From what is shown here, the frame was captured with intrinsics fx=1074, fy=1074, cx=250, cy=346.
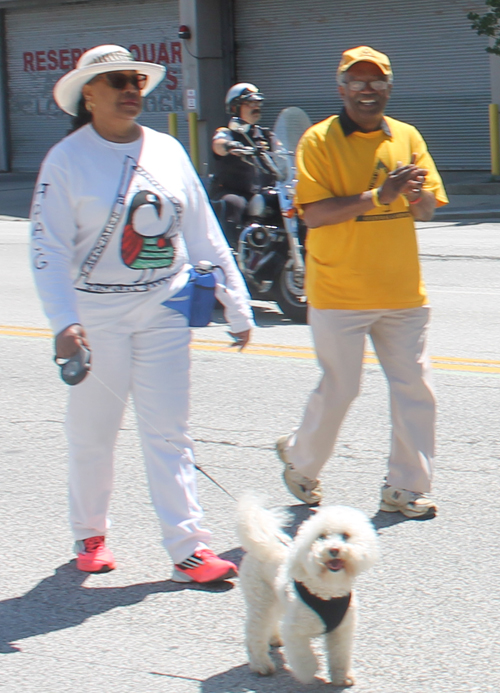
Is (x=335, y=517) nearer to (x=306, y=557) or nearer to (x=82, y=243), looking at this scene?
(x=306, y=557)

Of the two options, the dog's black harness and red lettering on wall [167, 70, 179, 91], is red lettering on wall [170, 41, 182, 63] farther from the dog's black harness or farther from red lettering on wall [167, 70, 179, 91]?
the dog's black harness

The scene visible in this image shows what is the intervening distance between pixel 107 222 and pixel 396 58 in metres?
20.8

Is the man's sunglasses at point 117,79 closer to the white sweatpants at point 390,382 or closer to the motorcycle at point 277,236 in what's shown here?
the white sweatpants at point 390,382

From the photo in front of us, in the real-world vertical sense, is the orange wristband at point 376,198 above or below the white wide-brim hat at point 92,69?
below

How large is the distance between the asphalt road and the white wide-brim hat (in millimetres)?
1772

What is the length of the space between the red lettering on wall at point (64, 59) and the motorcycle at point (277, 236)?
69.3ft


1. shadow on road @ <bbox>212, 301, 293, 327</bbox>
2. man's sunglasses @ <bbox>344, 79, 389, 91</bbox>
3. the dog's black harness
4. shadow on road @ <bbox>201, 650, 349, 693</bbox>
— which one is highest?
man's sunglasses @ <bbox>344, 79, 389, 91</bbox>

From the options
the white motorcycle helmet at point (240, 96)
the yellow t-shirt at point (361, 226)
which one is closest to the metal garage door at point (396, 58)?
the white motorcycle helmet at point (240, 96)

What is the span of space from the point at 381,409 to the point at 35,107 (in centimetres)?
2541

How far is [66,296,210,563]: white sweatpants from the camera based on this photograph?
12.7ft

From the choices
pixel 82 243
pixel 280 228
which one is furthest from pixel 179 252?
pixel 280 228

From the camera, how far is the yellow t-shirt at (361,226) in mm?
4336

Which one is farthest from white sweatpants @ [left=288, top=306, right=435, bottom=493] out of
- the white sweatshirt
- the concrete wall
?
the concrete wall

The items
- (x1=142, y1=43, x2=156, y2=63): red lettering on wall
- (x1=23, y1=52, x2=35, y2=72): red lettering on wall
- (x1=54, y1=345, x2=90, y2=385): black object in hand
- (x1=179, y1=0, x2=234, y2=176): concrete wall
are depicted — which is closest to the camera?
(x1=54, y1=345, x2=90, y2=385): black object in hand
